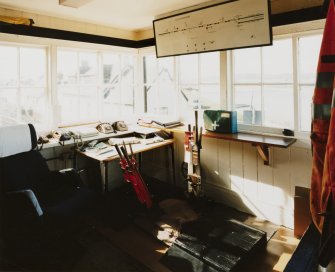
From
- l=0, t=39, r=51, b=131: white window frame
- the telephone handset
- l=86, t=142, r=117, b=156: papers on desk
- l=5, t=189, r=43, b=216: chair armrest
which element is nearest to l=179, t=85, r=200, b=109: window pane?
the telephone handset

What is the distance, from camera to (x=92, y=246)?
2729mm

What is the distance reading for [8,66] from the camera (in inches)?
128

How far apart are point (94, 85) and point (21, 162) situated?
1647 mm

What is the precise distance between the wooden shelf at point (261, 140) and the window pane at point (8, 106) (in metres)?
2.25

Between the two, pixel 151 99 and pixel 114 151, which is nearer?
pixel 114 151

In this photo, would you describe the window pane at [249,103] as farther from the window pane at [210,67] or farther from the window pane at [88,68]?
the window pane at [88,68]

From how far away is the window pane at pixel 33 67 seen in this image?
11.1 ft

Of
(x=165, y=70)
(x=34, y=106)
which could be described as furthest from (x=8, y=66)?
(x=165, y=70)

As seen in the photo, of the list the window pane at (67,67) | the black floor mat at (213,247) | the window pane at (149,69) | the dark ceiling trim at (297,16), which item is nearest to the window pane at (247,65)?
the dark ceiling trim at (297,16)

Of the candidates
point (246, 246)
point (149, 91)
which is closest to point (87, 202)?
point (246, 246)

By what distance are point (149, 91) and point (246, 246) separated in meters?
2.73

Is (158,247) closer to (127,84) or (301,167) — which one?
(301,167)

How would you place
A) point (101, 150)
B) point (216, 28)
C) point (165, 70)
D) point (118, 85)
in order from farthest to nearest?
point (118, 85)
point (165, 70)
point (101, 150)
point (216, 28)

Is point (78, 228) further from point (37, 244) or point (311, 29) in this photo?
point (311, 29)
